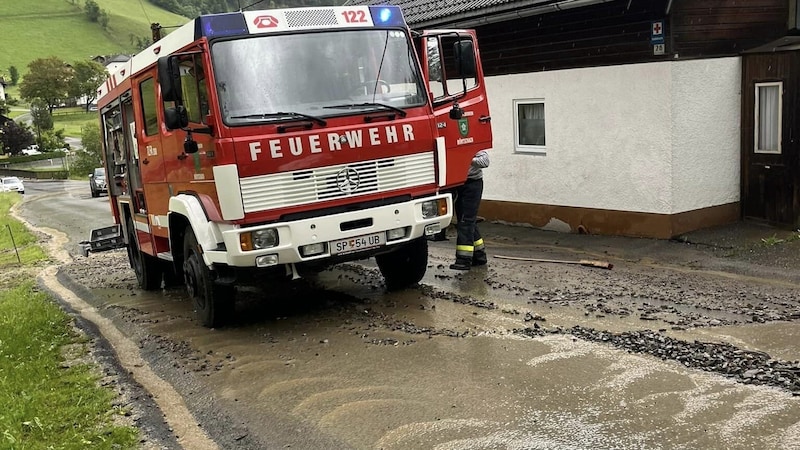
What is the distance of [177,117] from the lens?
6719 millimetres

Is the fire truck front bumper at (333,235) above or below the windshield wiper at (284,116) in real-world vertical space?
below

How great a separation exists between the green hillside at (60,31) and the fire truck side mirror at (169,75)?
122 meters

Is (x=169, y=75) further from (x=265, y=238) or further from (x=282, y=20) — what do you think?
(x=265, y=238)

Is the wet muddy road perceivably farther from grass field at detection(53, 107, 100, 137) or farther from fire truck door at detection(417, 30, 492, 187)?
grass field at detection(53, 107, 100, 137)

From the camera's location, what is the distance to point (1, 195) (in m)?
41.7

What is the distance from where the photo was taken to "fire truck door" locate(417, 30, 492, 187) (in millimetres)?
7637

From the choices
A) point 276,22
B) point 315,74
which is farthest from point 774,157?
point 276,22

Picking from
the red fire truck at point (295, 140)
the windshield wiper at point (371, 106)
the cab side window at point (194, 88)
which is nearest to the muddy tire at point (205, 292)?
the red fire truck at point (295, 140)

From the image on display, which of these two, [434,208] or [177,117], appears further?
[434,208]

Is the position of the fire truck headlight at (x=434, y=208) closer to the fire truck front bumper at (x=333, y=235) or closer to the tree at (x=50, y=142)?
the fire truck front bumper at (x=333, y=235)

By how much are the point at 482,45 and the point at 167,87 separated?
750 centimetres

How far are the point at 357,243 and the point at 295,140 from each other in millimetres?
1142

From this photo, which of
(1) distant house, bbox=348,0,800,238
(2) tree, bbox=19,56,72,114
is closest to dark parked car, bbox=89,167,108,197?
(1) distant house, bbox=348,0,800,238

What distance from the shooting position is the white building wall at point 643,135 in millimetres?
9703
